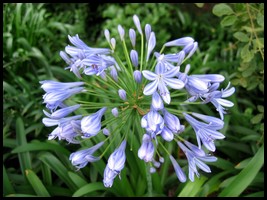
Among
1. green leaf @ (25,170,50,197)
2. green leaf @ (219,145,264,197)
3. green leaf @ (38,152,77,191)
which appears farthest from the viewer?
green leaf @ (38,152,77,191)

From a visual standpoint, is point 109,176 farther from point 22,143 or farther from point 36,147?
point 22,143

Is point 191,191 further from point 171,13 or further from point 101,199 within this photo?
point 171,13

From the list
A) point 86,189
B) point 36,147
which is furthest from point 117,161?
point 36,147

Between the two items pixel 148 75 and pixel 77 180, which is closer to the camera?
pixel 148 75

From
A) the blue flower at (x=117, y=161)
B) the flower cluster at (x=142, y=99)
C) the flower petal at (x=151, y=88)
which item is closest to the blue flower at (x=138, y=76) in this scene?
the flower cluster at (x=142, y=99)

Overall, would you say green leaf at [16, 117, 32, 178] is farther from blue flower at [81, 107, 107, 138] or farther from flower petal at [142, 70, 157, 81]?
flower petal at [142, 70, 157, 81]

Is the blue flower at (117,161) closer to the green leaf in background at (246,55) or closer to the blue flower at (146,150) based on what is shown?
the blue flower at (146,150)

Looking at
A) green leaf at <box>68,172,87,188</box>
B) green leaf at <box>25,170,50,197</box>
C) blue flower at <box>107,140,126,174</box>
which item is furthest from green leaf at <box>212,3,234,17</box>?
green leaf at <box>25,170,50,197</box>
